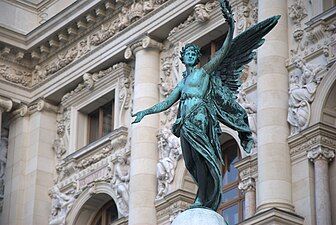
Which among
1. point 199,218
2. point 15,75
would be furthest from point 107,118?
point 199,218

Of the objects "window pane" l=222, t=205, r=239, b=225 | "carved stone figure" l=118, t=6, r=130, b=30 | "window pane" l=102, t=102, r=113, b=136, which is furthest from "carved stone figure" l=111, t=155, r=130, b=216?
"carved stone figure" l=118, t=6, r=130, b=30

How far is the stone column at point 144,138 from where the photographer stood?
22953mm

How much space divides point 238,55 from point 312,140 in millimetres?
7403

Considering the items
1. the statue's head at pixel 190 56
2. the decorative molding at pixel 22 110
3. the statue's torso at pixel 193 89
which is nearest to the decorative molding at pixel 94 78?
the decorative molding at pixel 22 110

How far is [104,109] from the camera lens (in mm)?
26250

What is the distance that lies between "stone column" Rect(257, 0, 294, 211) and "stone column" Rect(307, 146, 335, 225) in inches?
21.0

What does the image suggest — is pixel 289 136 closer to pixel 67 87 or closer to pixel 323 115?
pixel 323 115

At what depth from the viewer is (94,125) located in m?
26.5

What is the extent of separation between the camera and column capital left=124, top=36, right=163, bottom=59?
79.9 ft

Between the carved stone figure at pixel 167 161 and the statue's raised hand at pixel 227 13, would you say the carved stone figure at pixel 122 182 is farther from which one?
the statue's raised hand at pixel 227 13

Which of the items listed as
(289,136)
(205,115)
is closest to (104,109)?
(289,136)

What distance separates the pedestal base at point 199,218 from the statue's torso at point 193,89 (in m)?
1.05

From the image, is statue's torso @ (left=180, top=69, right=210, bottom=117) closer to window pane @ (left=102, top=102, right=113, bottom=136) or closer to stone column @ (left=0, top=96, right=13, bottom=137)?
window pane @ (left=102, top=102, right=113, bottom=136)

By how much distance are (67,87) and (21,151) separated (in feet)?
6.16
